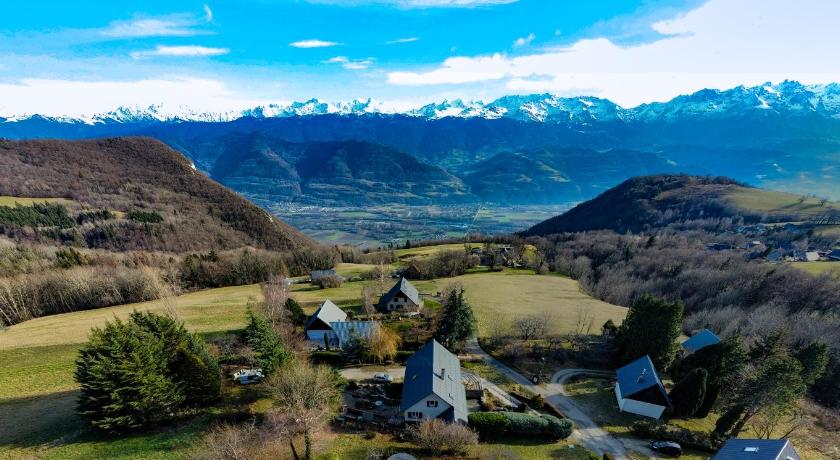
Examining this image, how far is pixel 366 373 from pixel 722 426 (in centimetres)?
4333

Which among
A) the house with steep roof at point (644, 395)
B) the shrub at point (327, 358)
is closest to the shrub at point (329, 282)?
the shrub at point (327, 358)

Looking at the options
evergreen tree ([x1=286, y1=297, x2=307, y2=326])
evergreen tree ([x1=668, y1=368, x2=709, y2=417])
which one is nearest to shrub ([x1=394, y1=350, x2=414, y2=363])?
evergreen tree ([x1=286, y1=297, x2=307, y2=326])

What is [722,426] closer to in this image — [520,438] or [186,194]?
[520,438]

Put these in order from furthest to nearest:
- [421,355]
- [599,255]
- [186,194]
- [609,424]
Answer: [186,194] < [599,255] < [421,355] < [609,424]

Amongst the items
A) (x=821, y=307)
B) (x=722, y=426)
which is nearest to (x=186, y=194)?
(x=722, y=426)

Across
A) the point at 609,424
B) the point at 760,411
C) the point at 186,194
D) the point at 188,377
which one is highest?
the point at 186,194

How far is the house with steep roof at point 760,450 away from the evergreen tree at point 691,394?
12240mm

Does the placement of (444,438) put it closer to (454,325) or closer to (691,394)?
(454,325)

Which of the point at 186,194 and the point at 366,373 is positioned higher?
the point at 186,194

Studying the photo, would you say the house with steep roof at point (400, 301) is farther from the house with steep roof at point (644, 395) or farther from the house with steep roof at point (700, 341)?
the house with steep roof at point (700, 341)

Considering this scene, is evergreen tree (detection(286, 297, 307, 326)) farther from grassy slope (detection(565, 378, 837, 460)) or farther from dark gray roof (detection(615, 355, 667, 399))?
dark gray roof (detection(615, 355, 667, 399))

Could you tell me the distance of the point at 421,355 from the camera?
165ft

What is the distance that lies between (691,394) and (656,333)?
11579 millimetres

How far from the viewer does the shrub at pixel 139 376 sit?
36469mm
